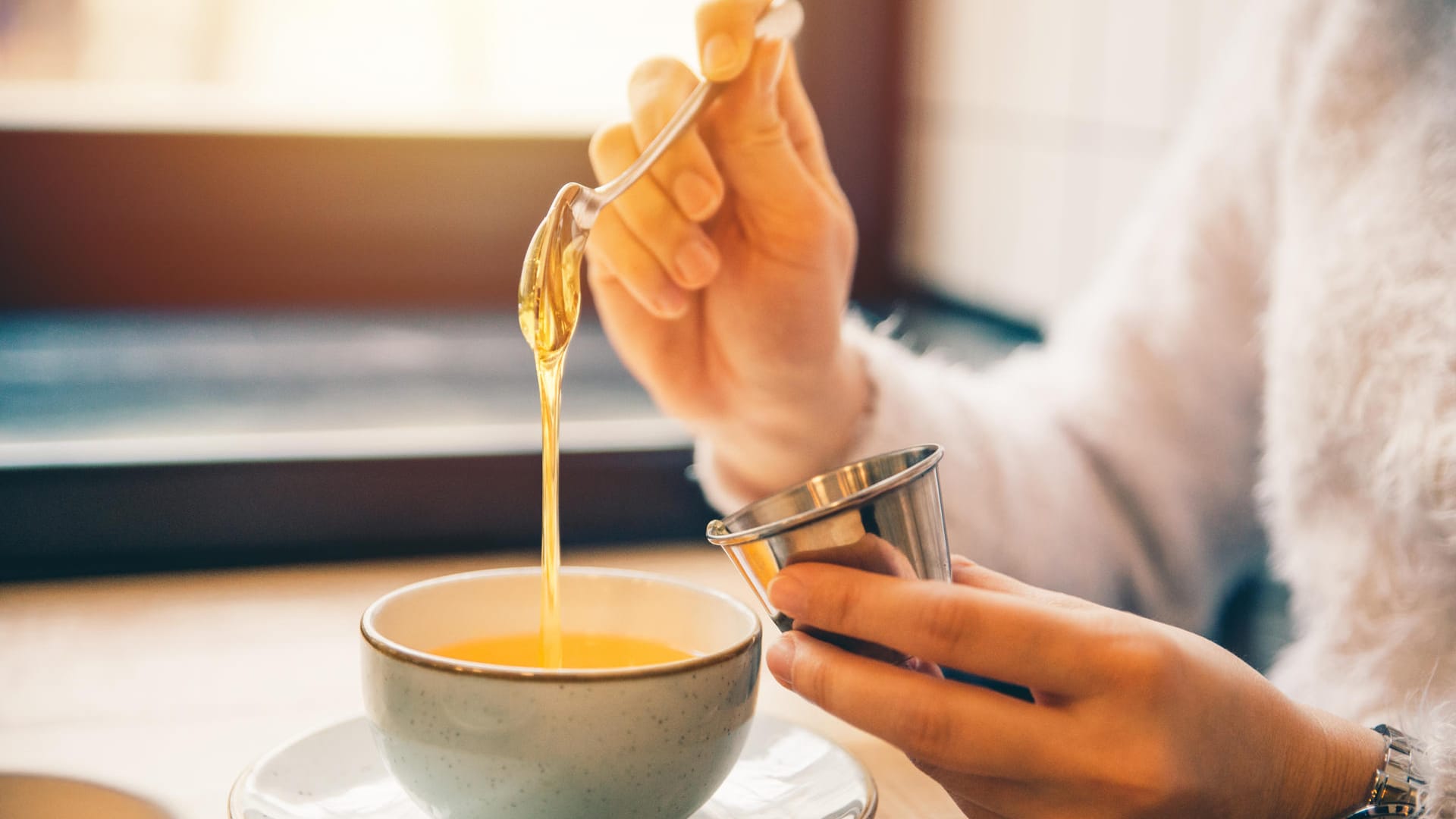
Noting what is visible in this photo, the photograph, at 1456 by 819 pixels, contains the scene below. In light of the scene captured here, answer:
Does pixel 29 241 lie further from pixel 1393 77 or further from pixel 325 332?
pixel 1393 77

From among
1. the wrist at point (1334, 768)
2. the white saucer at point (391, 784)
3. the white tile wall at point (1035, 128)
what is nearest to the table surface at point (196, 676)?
the white saucer at point (391, 784)

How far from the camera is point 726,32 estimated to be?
0.70 m

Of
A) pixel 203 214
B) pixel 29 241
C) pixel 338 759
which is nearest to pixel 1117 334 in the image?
pixel 338 759

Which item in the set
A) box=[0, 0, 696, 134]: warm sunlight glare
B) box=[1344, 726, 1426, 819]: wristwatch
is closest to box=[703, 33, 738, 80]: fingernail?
box=[1344, 726, 1426, 819]: wristwatch

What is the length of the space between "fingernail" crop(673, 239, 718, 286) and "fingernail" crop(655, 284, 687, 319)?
0.05 ft

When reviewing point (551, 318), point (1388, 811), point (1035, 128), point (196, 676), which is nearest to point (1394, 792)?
point (1388, 811)

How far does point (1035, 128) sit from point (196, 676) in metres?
1.14

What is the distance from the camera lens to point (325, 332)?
1.70 meters

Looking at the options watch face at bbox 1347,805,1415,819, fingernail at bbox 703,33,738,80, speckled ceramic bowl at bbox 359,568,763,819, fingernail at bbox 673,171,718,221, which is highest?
fingernail at bbox 703,33,738,80

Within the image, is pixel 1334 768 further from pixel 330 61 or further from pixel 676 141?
pixel 330 61

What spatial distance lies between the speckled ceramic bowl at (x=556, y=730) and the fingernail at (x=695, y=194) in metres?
0.30

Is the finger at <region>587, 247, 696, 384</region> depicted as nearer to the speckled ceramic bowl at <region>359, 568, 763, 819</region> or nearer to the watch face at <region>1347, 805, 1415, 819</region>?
the speckled ceramic bowl at <region>359, 568, 763, 819</region>

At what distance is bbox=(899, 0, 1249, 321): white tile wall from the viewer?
1272 millimetres

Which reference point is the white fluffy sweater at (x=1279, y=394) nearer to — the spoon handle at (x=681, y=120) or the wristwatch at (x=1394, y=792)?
the wristwatch at (x=1394, y=792)
